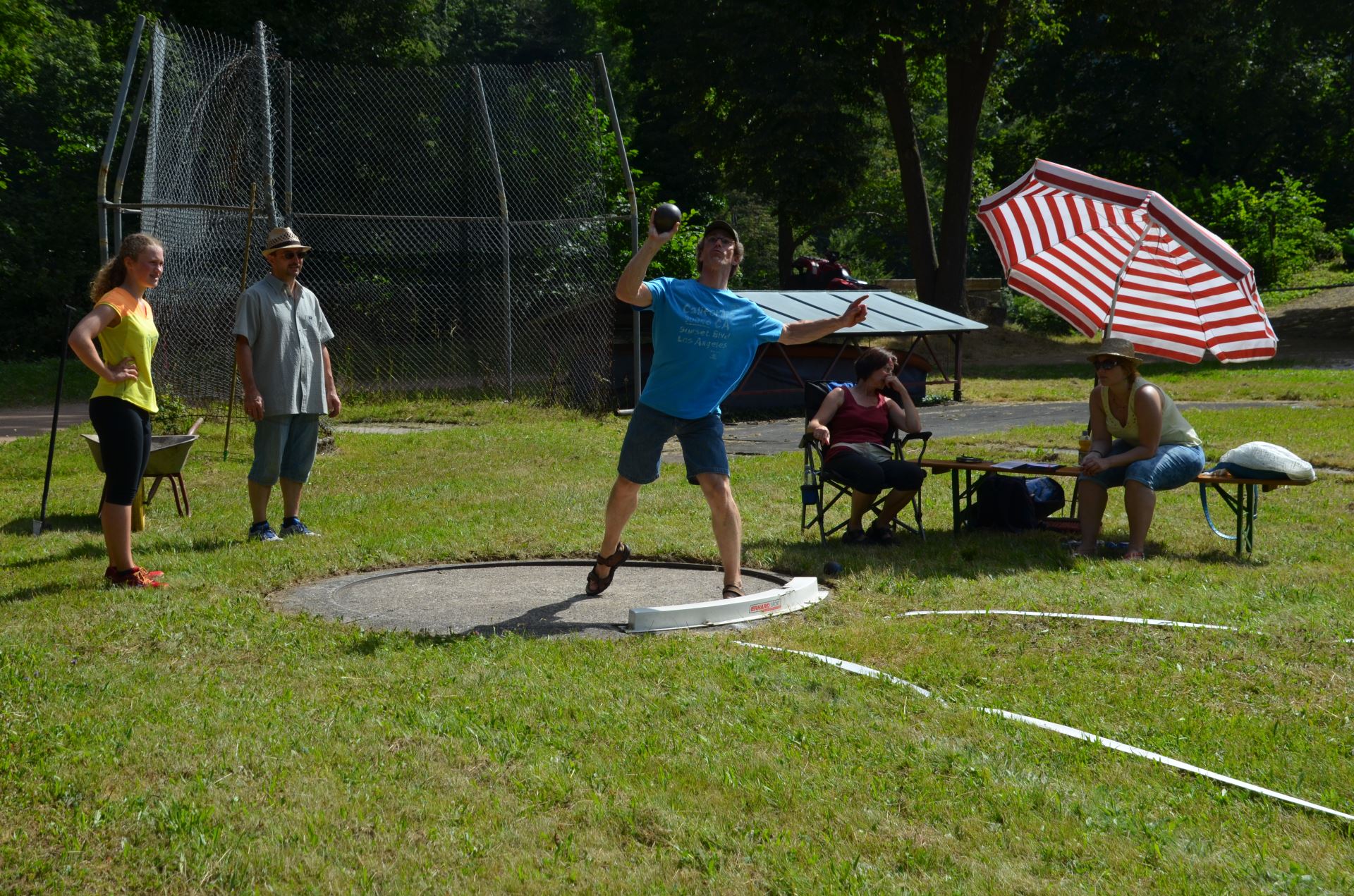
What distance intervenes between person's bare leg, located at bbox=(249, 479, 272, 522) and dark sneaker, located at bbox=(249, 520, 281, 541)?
1.2 inches

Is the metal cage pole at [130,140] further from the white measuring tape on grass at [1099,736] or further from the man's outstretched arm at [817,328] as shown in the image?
the white measuring tape on grass at [1099,736]

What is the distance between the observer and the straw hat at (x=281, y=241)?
7996 mm

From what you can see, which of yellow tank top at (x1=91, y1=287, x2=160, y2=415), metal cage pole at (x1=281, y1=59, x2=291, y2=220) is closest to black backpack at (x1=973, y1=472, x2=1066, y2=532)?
yellow tank top at (x1=91, y1=287, x2=160, y2=415)

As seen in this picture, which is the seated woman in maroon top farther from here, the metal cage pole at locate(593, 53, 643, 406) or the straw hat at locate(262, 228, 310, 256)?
the metal cage pole at locate(593, 53, 643, 406)

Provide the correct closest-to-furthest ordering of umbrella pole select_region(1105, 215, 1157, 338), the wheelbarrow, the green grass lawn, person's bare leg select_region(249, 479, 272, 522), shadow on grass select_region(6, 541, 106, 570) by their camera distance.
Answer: the green grass lawn < shadow on grass select_region(6, 541, 106, 570) < person's bare leg select_region(249, 479, 272, 522) < the wheelbarrow < umbrella pole select_region(1105, 215, 1157, 338)

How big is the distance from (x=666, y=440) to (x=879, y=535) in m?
2.48

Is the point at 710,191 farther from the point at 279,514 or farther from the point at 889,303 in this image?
the point at 279,514

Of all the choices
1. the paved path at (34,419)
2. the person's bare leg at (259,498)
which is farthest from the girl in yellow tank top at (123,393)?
the paved path at (34,419)

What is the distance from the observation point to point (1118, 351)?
7.81 m

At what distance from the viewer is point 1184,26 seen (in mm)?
27297

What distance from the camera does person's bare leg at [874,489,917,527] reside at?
8.20m

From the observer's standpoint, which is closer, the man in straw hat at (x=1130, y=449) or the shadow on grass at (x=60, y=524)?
the man in straw hat at (x=1130, y=449)

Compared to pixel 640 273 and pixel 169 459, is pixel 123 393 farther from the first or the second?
pixel 640 273

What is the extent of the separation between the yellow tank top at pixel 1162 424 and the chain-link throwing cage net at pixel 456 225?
9258 mm
